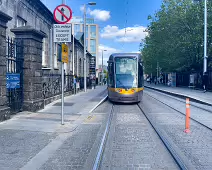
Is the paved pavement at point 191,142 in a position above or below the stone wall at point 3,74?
below

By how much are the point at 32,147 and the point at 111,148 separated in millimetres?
1866

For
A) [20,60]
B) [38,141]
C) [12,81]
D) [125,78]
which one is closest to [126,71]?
[125,78]

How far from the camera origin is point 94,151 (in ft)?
17.1

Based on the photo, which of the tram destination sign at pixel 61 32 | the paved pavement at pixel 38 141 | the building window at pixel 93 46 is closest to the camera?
the paved pavement at pixel 38 141

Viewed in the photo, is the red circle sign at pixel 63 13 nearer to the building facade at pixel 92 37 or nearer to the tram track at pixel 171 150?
the tram track at pixel 171 150

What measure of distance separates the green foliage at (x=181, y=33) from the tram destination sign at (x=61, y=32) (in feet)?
82.4

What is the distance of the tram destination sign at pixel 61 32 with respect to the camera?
781cm

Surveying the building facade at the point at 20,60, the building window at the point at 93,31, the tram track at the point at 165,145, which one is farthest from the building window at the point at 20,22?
the building window at the point at 93,31

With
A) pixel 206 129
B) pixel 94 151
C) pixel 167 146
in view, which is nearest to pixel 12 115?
pixel 94 151

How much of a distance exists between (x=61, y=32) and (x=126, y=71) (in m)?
6.95

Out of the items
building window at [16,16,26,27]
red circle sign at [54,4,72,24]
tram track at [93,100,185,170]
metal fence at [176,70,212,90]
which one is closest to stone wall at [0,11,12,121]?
red circle sign at [54,4,72,24]

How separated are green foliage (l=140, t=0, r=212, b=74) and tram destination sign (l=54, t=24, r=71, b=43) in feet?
82.4

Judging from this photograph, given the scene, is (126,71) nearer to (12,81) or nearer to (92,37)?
(12,81)

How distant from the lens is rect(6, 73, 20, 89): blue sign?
890cm
